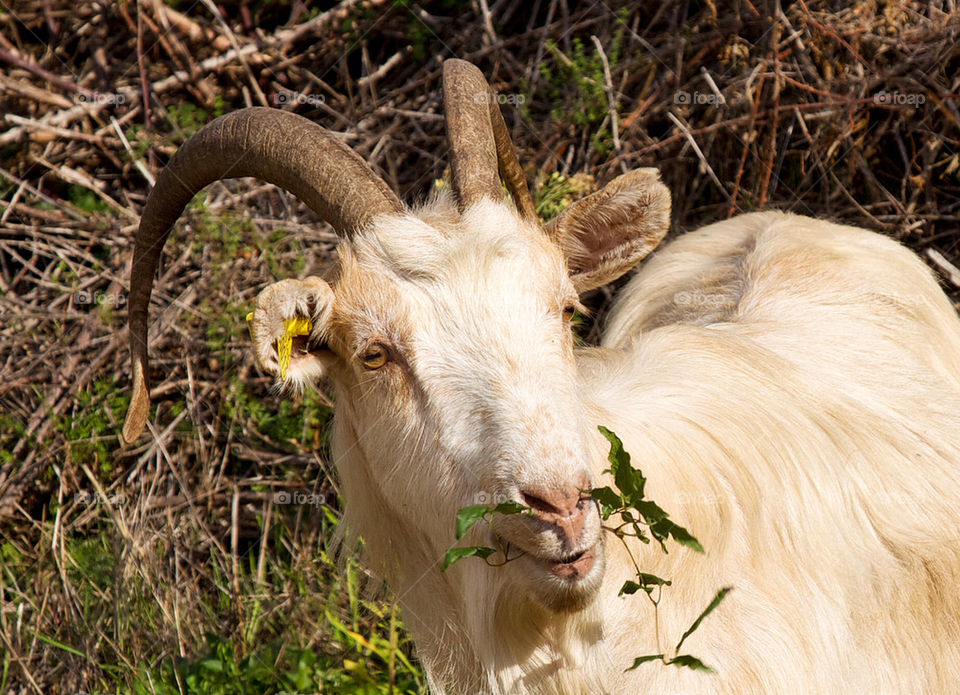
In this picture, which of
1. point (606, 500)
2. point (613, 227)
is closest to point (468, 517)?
point (606, 500)

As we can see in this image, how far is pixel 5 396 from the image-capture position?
5.88 meters

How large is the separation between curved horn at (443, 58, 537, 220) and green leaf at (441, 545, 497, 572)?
1.07 m

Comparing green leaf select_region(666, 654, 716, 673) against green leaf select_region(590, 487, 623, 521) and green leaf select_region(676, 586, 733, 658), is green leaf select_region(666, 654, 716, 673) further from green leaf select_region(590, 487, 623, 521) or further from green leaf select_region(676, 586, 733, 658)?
green leaf select_region(590, 487, 623, 521)

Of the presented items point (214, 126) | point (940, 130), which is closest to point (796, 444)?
point (214, 126)

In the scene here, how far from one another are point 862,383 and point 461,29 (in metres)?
3.90

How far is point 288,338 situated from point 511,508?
0.90m

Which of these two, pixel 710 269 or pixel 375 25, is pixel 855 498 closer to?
pixel 710 269

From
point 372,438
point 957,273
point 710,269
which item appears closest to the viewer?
point 372,438

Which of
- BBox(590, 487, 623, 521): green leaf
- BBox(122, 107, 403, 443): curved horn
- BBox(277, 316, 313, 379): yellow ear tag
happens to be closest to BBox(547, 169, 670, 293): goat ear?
BBox(122, 107, 403, 443): curved horn

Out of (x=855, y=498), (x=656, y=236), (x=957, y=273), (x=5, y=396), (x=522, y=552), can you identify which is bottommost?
(x=5, y=396)

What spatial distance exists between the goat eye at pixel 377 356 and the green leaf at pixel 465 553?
1.93 ft

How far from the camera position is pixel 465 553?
2.70 metres

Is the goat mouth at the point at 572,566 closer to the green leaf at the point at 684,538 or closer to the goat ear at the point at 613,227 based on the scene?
the green leaf at the point at 684,538

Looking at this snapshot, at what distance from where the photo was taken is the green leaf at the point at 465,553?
2.69m
